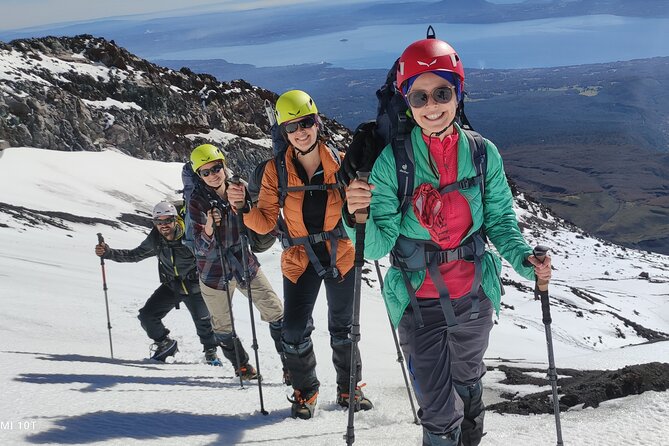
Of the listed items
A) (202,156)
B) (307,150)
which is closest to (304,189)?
(307,150)

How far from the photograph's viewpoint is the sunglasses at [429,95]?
4.27 meters

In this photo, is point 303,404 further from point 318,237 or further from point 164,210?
point 164,210

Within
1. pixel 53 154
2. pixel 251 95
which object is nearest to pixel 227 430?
pixel 53 154

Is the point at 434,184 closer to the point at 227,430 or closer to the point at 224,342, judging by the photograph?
the point at 227,430

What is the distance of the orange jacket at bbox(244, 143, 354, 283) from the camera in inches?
261

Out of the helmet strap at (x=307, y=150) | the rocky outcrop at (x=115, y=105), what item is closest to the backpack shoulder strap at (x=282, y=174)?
the helmet strap at (x=307, y=150)

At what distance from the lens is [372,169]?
4488mm

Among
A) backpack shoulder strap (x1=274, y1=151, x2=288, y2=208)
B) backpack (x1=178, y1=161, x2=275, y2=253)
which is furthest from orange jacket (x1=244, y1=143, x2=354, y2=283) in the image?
backpack (x1=178, y1=161, x2=275, y2=253)

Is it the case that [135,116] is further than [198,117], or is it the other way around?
[198,117]

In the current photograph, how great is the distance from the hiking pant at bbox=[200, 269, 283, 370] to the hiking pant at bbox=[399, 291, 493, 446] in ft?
13.1

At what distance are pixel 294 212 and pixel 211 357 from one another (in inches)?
190

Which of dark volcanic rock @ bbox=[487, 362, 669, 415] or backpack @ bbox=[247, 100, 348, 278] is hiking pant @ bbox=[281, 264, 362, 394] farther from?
dark volcanic rock @ bbox=[487, 362, 669, 415]

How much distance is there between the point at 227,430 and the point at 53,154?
4122cm

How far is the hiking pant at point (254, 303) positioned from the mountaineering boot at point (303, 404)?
190 centimetres
